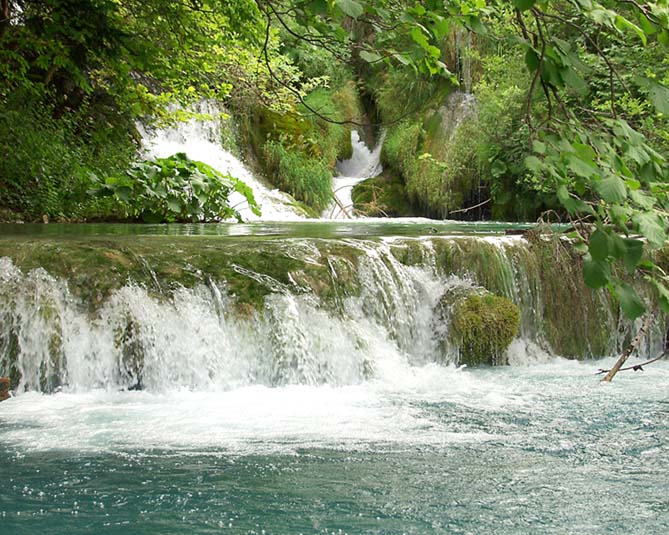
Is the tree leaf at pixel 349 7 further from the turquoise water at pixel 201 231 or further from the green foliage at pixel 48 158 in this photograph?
the green foliage at pixel 48 158

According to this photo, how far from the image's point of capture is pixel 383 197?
59.1 feet

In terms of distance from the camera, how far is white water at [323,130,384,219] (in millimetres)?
16734

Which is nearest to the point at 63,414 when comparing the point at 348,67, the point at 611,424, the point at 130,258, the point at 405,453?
the point at 130,258

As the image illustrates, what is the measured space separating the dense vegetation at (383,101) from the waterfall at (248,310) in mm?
909

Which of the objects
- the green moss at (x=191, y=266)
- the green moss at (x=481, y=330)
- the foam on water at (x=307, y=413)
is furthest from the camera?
the green moss at (x=481, y=330)

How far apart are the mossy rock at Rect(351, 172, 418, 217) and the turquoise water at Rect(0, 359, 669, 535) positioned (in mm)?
11933

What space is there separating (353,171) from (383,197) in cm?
257

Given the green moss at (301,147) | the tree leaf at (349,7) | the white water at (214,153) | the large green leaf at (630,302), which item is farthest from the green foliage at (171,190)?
the large green leaf at (630,302)

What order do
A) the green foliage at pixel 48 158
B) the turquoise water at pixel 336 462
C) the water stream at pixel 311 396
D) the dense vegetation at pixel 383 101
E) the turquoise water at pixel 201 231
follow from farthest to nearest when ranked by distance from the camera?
1. the green foliage at pixel 48 158
2. the turquoise water at pixel 201 231
3. the water stream at pixel 311 396
4. the turquoise water at pixel 336 462
5. the dense vegetation at pixel 383 101

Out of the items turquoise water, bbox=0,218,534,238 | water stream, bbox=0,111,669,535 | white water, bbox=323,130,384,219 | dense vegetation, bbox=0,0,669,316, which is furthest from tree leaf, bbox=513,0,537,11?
white water, bbox=323,130,384,219

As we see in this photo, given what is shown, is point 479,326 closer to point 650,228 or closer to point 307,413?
point 307,413

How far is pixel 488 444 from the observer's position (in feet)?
13.2

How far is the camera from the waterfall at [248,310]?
5.46 m

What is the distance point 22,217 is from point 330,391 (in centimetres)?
613
